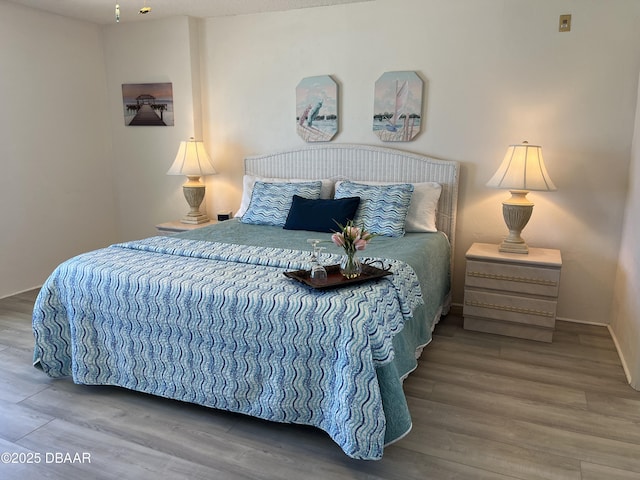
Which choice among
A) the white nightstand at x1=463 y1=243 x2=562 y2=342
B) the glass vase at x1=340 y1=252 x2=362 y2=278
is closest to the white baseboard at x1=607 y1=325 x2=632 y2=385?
the white nightstand at x1=463 y1=243 x2=562 y2=342

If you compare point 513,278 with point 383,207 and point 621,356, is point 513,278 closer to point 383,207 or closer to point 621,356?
point 621,356

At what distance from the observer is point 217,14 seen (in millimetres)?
4172

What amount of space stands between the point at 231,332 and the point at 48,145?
3146 mm

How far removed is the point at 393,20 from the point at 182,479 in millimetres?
3382

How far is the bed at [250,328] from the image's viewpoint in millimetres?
1969

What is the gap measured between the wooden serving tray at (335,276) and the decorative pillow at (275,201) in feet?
4.50

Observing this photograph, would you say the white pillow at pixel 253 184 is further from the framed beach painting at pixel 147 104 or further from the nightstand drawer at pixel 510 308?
the nightstand drawer at pixel 510 308

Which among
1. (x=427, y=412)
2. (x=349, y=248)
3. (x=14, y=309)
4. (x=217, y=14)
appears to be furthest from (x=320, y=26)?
(x=14, y=309)

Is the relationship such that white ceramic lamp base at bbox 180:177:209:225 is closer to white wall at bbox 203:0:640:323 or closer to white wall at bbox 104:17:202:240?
white wall at bbox 104:17:202:240

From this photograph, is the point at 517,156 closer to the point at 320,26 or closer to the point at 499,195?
the point at 499,195

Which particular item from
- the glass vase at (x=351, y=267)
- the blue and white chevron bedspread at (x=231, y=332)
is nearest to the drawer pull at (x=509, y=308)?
the blue and white chevron bedspread at (x=231, y=332)

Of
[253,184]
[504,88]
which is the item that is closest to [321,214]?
[253,184]

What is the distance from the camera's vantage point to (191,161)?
13.8 feet

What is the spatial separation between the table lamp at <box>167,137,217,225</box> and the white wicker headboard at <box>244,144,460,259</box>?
386 millimetres
